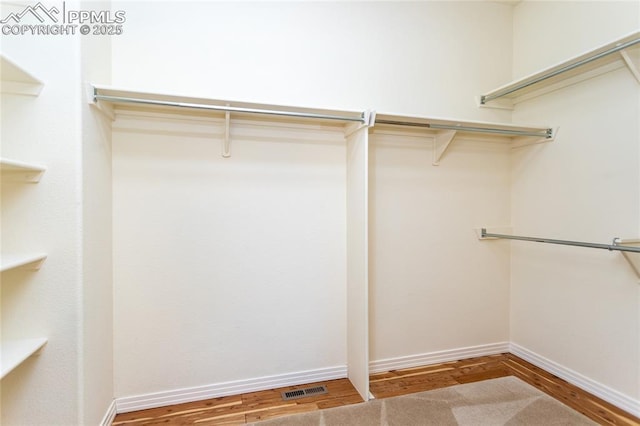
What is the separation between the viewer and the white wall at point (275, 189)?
192 cm

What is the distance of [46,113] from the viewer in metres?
1.42

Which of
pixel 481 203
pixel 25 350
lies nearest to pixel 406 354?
pixel 481 203

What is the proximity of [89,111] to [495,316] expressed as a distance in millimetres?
3321

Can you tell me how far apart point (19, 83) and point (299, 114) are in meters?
1.37

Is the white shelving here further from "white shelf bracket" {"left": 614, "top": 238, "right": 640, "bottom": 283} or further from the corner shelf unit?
"white shelf bracket" {"left": 614, "top": 238, "right": 640, "bottom": 283}

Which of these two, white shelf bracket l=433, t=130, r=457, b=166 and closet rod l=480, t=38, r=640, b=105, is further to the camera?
white shelf bracket l=433, t=130, r=457, b=166

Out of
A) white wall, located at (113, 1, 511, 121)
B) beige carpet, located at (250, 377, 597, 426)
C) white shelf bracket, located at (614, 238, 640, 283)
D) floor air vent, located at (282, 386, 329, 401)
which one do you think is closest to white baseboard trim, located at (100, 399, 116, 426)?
beige carpet, located at (250, 377, 597, 426)

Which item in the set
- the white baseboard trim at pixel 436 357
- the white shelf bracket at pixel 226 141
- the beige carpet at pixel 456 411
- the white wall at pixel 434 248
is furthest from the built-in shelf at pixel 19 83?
the white baseboard trim at pixel 436 357

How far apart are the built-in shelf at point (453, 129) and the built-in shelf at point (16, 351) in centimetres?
222

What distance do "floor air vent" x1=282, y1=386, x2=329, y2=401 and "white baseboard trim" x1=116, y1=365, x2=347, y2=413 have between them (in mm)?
80

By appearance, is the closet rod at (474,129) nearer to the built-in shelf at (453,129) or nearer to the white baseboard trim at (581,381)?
the built-in shelf at (453,129)

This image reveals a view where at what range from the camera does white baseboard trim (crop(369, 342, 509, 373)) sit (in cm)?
236

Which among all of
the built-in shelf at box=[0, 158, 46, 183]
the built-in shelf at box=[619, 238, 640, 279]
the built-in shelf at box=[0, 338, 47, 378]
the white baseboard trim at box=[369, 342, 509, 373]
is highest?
the built-in shelf at box=[0, 158, 46, 183]

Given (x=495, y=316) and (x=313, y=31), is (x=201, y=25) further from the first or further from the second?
(x=495, y=316)
